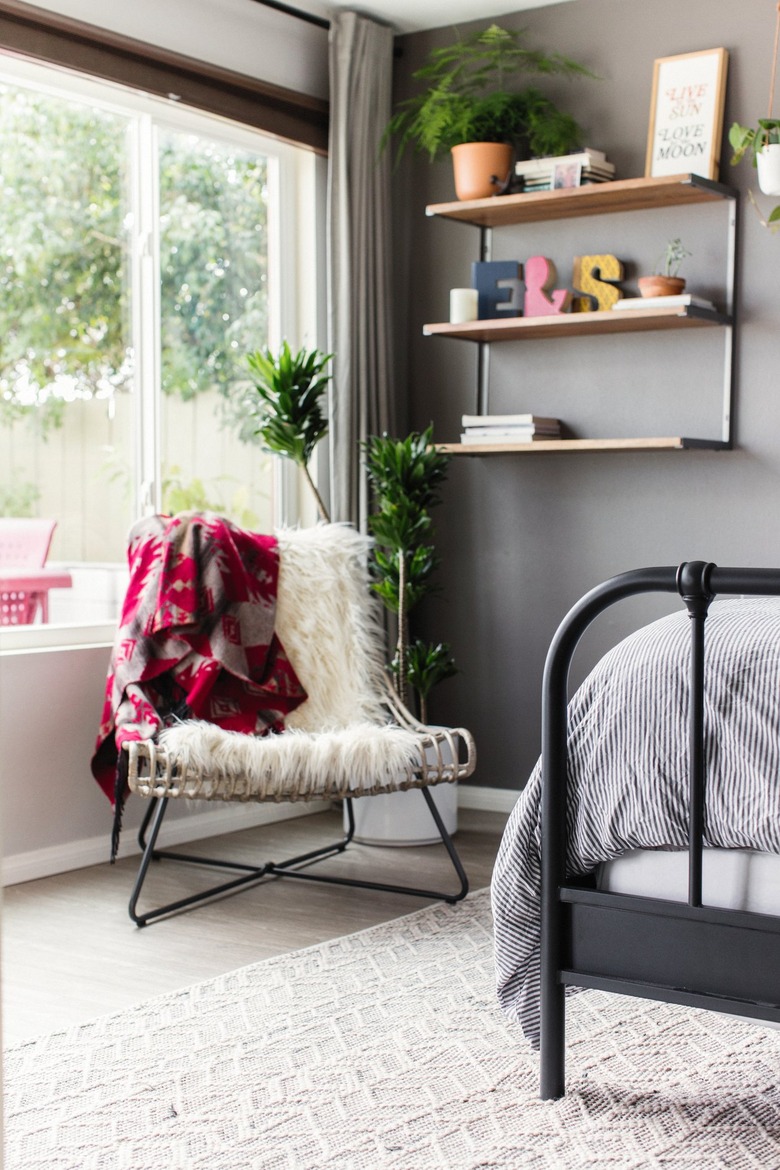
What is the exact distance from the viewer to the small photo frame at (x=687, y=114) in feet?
11.9

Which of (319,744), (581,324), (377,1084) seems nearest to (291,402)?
(581,324)

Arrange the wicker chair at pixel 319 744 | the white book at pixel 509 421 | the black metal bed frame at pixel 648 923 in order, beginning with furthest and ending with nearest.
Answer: the white book at pixel 509 421
the wicker chair at pixel 319 744
the black metal bed frame at pixel 648 923

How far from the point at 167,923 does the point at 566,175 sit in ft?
7.66

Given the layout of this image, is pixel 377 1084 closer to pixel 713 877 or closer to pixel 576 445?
pixel 713 877

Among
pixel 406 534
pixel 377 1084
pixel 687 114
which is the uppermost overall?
pixel 687 114

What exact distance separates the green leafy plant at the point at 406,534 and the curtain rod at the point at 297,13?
4.45 feet

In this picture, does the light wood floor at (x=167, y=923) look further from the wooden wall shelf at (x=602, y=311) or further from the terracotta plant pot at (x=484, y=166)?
the terracotta plant pot at (x=484, y=166)

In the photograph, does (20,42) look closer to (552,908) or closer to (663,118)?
(663,118)

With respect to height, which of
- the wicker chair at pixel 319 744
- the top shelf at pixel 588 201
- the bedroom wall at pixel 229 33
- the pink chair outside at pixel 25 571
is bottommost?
the wicker chair at pixel 319 744

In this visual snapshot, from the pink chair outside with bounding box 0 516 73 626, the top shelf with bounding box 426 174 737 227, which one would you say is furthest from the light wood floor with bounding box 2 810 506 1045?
the top shelf with bounding box 426 174 737 227

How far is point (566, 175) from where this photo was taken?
3746mm

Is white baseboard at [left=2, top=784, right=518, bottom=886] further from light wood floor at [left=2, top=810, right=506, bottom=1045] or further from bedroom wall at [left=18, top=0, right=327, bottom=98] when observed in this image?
bedroom wall at [left=18, top=0, right=327, bottom=98]

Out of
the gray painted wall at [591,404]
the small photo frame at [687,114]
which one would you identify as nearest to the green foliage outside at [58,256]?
the gray painted wall at [591,404]

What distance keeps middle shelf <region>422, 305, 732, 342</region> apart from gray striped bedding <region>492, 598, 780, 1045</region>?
1692mm
